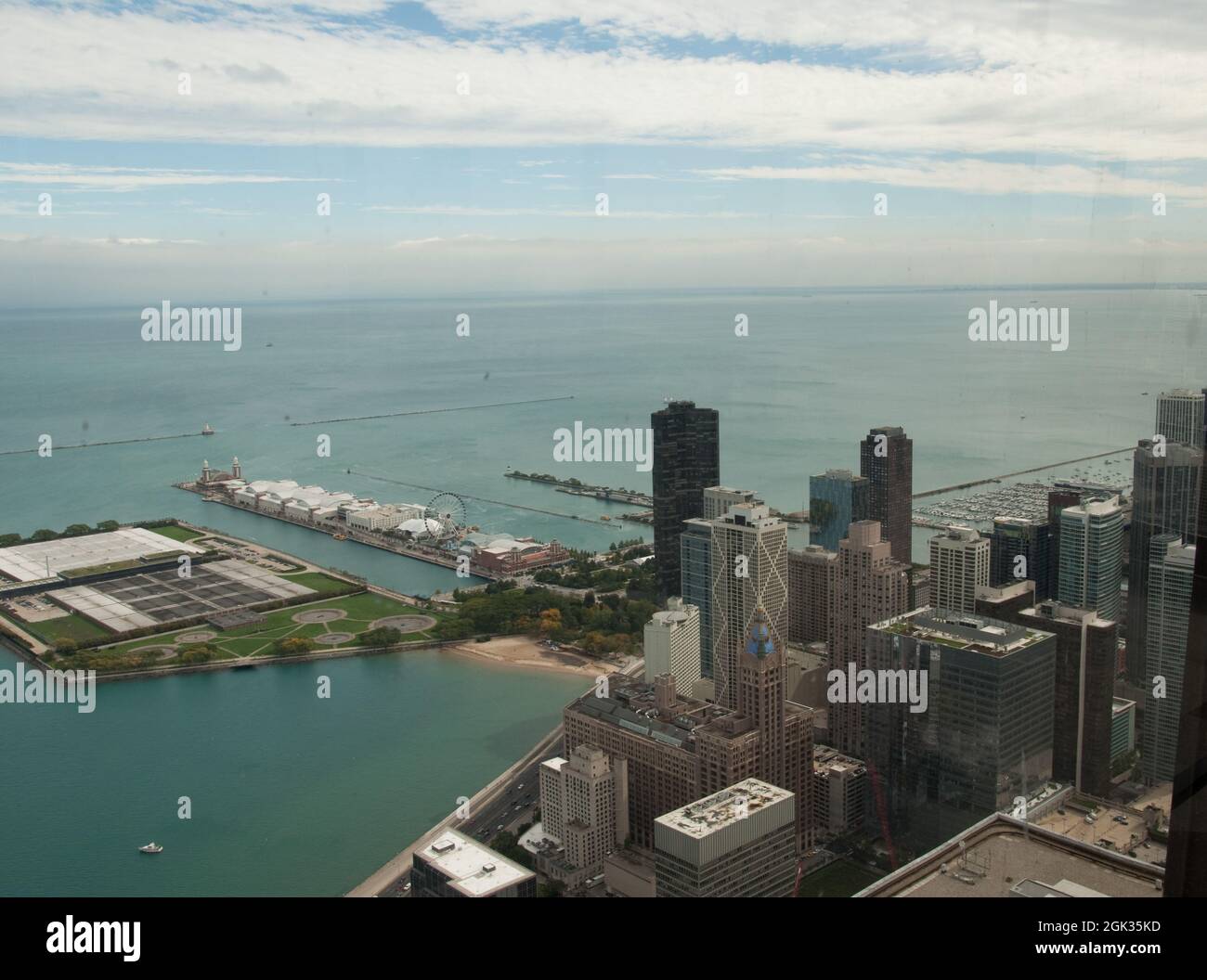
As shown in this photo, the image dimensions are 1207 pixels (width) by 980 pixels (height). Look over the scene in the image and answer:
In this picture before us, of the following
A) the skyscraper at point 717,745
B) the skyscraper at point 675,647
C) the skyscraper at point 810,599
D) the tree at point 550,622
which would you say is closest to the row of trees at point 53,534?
the tree at point 550,622

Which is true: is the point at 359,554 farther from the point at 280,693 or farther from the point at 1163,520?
the point at 1163,520

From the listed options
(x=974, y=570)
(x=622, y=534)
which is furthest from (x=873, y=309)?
(x=974, y=570)

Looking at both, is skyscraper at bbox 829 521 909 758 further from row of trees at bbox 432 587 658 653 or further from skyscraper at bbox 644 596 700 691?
row of trees at bbox 432 587 658 653

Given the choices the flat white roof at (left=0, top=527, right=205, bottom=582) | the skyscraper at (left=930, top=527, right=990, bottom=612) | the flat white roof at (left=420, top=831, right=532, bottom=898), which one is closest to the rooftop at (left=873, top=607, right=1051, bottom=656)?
the skyscraper at (left=930, top=527, right=990, bottom=612)

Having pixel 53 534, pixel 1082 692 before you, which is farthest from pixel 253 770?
pixel 53 534

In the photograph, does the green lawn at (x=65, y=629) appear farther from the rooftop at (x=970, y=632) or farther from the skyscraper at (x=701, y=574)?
the rooftop at (x=970, y=632)
